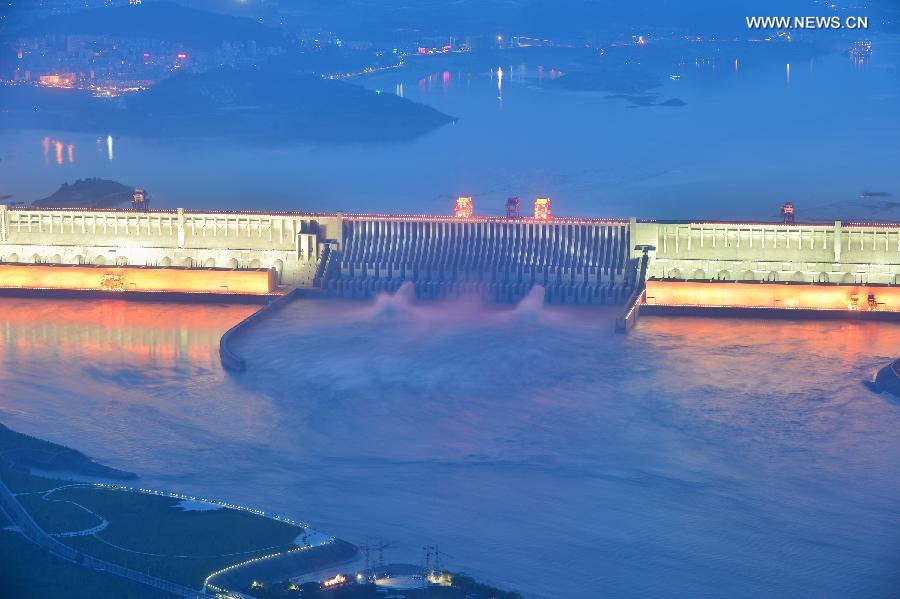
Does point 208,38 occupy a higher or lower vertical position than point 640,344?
higher

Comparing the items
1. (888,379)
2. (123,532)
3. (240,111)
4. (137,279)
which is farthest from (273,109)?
(123,532)

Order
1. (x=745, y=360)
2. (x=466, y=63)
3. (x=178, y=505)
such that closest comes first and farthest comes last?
(x=178, y=505) → (x=745, y=360) → (x=466, y=63)

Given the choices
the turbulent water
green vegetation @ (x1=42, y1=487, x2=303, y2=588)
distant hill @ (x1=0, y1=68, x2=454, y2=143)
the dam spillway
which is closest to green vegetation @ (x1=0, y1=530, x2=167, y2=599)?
green vegetation @ (x1=42, y1=487, x2=303, y2=588)

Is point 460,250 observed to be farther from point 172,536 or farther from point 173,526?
point 172,536

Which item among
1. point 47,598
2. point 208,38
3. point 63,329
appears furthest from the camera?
point 208,38

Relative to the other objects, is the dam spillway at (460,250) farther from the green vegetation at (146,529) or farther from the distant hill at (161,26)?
Answer: the distant hill at (161,26)

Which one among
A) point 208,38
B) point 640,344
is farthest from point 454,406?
point 208,38

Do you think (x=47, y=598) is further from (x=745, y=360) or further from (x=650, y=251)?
(x=650, y=251)
